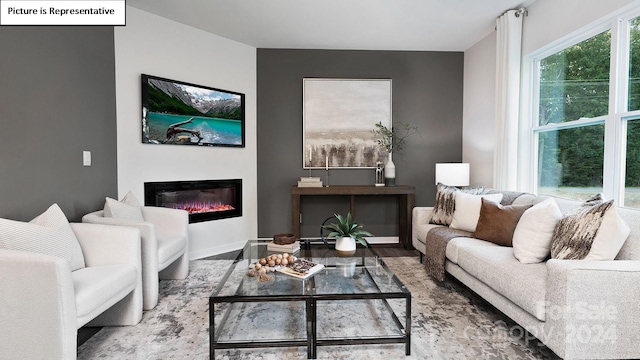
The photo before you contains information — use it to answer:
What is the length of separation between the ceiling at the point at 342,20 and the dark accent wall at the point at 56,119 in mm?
889

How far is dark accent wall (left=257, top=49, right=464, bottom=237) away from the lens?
15.1 ft

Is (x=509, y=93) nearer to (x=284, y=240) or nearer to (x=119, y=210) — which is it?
(x=284, y=240)

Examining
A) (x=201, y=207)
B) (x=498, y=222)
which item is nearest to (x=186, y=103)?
(x=201, y=207)

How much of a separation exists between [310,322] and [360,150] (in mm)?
3067

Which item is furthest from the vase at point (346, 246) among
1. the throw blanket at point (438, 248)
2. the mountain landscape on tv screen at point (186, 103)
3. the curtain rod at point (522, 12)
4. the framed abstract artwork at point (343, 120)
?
the curtain rod at point (522, 12)

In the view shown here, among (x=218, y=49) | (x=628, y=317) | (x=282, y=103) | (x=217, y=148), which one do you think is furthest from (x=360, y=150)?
(x=628, y=317)

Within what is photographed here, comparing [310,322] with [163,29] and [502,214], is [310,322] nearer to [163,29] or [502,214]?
[502,214]

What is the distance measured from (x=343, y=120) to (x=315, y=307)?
3.16m

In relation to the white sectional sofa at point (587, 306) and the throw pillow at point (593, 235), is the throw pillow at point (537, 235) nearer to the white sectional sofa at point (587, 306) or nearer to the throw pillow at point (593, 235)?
the throw pillow at point (593, 235)

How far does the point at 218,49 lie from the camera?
13.7ft

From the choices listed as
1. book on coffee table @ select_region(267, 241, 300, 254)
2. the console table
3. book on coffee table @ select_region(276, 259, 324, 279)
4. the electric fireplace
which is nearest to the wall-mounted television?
the electric fireplace

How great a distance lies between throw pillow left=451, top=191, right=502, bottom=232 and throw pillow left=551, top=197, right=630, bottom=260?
1084 mm

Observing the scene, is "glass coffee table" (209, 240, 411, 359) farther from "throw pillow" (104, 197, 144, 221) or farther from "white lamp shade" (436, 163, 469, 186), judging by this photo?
"white lamp shade" (436, 163, 469, 186)

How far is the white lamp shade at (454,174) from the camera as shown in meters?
4.00
